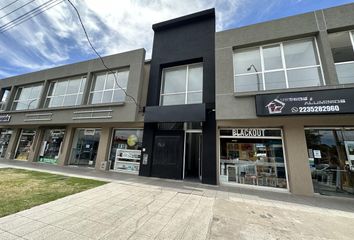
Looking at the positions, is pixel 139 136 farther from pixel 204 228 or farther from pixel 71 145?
pixel 204 228

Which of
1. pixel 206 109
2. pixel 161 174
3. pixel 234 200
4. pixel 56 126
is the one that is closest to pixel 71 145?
pixel 56 126

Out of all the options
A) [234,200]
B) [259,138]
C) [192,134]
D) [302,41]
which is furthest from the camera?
[192,134]

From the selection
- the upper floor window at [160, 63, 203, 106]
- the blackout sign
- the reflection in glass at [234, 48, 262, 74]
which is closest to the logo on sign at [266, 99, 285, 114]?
the blackout sign

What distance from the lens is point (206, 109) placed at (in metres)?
7.94

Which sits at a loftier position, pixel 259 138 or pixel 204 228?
pixel 259 138

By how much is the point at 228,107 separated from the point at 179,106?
2354 millimetres

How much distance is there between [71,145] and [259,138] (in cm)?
1224

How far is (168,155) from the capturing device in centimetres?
849

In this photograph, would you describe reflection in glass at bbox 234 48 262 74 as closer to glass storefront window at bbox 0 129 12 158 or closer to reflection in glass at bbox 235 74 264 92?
reflection in glass at bbox 235 74 264 92

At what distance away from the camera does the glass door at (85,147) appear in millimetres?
10805

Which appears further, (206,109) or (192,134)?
(192,134)

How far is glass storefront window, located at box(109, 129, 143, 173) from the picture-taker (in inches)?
377

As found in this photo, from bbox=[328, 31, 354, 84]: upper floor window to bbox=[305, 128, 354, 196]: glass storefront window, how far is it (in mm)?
2231

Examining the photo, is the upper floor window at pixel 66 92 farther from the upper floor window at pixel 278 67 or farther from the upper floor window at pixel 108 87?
the upper floor window at pixel 278 67
